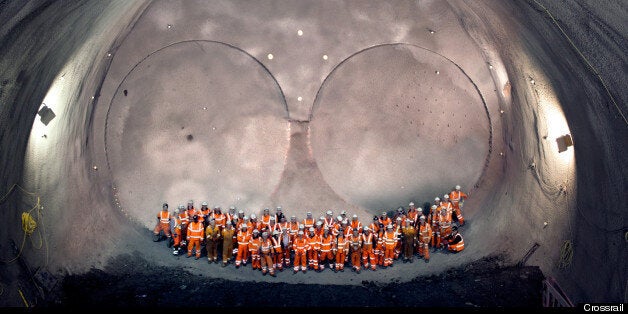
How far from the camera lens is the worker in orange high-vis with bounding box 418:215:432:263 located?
14.8 m

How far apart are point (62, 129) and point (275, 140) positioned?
16.8ft

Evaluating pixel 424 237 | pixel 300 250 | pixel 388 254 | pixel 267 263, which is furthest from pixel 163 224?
pixel 424 237

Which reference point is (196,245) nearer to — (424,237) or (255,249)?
(255,249)

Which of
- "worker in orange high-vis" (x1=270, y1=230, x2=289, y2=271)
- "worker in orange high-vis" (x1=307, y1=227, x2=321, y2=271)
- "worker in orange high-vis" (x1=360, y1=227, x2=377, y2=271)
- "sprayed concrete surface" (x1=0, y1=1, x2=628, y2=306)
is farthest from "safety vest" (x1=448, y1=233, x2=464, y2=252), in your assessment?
"worker in orange high-vis" (x1=270, y1=230, x2=289, y2=271)

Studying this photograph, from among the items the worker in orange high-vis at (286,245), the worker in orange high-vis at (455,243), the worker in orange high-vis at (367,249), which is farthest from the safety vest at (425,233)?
the worker in orange high-vis at (286,245)

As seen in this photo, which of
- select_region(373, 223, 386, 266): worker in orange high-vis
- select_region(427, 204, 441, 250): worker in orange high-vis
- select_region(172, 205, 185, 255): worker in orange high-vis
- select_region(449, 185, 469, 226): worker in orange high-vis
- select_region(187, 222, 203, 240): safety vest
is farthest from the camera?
select_region(449, 185, 469, 226): worker in orange high-vis

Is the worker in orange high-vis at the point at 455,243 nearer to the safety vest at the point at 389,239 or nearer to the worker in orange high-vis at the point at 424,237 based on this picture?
the worker in orange high-vis at the point at 424,237

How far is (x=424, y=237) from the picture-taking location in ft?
48.5

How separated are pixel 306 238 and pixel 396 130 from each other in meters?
3.85

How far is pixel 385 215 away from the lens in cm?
1563

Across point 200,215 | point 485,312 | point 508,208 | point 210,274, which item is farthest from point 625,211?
point 200,215

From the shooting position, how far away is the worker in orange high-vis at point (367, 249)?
47.4 ft

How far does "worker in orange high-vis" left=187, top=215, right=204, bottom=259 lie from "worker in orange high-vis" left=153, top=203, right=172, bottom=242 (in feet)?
2.57

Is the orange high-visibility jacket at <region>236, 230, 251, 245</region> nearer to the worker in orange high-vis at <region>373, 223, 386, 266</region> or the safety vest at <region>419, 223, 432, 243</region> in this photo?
the worker in orange high-vis at <region>373, 223, 386, 266</region>
